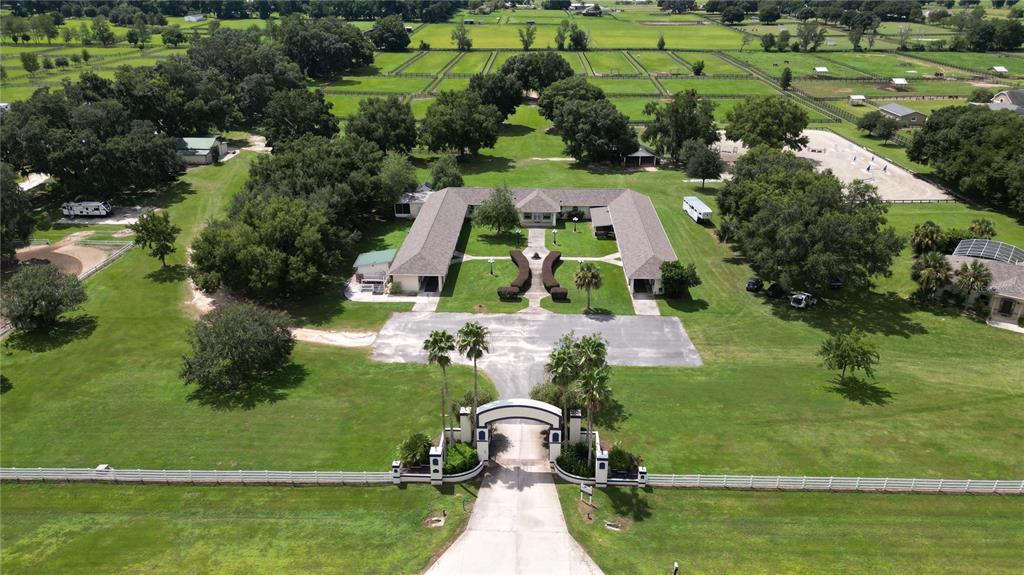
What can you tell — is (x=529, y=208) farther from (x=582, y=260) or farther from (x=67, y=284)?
(x=67, y=284)

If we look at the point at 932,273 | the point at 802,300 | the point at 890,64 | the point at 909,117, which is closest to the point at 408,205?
the point at 802,300

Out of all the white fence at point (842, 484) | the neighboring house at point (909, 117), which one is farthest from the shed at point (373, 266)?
the neighboring house at point (909, 117)

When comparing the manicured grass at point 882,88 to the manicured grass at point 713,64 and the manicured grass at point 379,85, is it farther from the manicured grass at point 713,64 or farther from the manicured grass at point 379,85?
the manicured grass at point 379,85

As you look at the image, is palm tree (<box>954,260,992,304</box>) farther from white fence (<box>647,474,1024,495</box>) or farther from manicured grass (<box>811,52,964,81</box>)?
manicured grass (<box>811,52,964,81</box>)

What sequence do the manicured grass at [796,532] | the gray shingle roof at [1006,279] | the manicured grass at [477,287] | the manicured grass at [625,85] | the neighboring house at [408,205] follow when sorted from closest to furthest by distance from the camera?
the manicured grass at [796,532] → the gray shingle roof at [1006,279] → the manicured grass at [477,287] → the neighboring house at [408,205] → the manicured grass at [625,85]

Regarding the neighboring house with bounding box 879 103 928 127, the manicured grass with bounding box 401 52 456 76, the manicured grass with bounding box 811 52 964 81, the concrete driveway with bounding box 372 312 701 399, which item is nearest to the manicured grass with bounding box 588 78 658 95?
the manicured grass with bounding box 401 52 456 76
